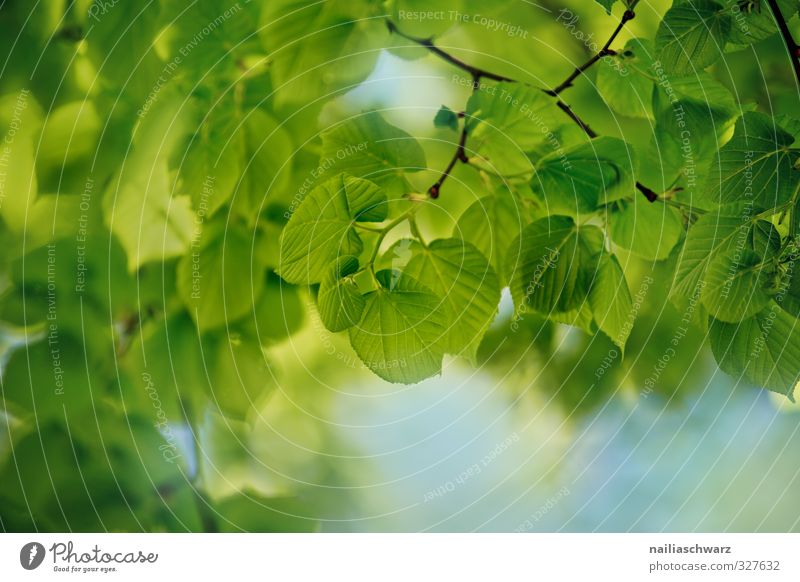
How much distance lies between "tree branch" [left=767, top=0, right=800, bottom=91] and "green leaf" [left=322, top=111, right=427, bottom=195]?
28cm

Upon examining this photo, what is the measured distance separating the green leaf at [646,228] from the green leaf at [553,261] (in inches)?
0.7

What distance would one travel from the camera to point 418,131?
469 millimetres

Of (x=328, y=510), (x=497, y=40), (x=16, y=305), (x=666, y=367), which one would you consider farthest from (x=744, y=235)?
(x=16, y=305)

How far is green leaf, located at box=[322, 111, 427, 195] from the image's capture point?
0.46 m

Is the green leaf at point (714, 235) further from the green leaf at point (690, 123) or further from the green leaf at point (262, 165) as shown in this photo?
the green leaf at point (262, 165)

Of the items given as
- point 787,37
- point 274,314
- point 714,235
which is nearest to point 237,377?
point 274,314

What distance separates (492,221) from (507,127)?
0.07 meters

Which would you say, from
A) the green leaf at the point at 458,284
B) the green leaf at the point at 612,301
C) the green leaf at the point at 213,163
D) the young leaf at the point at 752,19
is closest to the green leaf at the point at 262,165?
the green leaf at the point at 213,163

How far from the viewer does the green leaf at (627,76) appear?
47cm

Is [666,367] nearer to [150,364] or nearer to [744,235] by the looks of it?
[744,235]

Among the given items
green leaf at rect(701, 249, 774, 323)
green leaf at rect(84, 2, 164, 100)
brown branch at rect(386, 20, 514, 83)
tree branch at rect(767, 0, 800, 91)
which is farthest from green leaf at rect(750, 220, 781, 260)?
green leaf at rect(84, 2, 164, 100)

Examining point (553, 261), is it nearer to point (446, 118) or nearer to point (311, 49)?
point (446, 118)

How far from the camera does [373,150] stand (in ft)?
1.50

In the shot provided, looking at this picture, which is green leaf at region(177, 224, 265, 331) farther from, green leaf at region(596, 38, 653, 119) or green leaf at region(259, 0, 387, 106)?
green leaf at region(596, 38, 653, 119)
